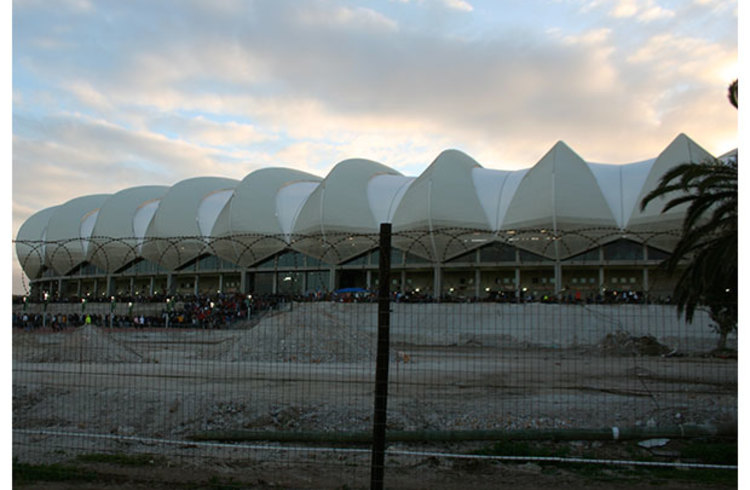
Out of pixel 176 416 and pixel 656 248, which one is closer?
pixel 176 416

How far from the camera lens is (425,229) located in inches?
2071

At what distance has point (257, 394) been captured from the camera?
41.8 ft

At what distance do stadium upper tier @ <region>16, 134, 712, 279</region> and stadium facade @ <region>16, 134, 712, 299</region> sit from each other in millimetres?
128

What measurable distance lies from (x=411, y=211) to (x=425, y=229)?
2.73 meters

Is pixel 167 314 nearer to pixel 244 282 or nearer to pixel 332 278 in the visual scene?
pixel 332 278

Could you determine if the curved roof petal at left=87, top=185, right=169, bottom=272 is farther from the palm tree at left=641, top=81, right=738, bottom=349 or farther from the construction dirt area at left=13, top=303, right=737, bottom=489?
the palm tree at left=641, top=81, right=738, bottom=349

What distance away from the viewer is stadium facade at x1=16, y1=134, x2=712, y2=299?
1972 inches


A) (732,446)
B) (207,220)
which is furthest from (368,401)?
(207,220)

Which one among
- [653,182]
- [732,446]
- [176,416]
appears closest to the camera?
[732,446]

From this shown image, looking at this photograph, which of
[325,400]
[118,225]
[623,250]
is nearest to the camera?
[325,400]

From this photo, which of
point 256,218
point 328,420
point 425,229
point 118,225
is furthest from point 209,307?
point 328,420

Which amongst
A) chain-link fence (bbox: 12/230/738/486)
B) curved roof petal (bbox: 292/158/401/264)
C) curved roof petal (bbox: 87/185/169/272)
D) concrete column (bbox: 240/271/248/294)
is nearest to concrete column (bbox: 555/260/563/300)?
curved roof petal (bbox: 292/158/401/264)

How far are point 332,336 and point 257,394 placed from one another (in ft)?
40.7
